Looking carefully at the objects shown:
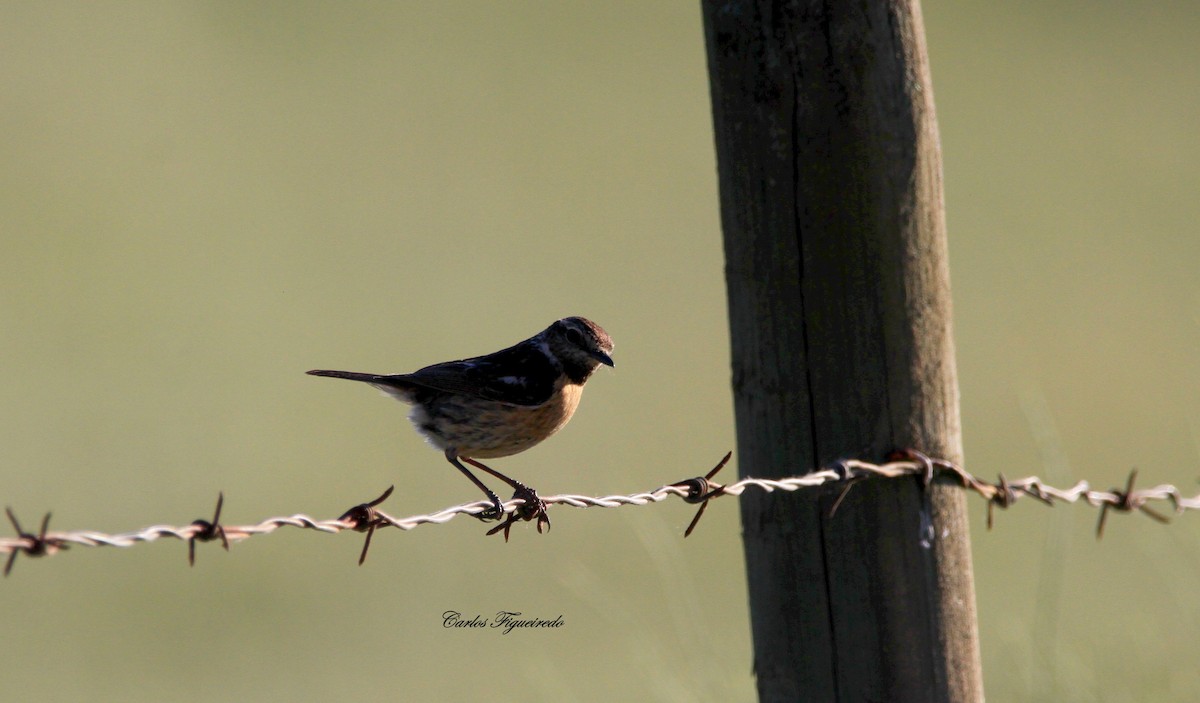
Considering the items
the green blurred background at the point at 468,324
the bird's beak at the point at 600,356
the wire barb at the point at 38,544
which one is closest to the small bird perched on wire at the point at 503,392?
the bird's beak at the point at 600,356

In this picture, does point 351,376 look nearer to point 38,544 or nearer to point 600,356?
point 600,356

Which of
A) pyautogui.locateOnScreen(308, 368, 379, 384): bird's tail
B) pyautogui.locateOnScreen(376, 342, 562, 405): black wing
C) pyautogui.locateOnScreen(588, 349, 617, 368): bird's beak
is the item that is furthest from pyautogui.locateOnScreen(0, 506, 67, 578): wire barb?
pyautogui.locateOnScreen(588, 349, 617, 368): bird's beak

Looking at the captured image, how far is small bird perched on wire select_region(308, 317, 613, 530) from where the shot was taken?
19.2 feet

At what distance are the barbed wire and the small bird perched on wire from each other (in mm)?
734

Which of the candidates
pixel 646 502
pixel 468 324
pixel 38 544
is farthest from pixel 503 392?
pixel 468 324

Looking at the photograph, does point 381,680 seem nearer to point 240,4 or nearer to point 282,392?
point 282,392

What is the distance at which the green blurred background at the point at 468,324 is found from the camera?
1310 cm

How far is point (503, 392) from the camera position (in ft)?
19.1

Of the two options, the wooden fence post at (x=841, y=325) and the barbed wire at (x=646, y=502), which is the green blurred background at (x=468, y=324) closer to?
the barbed wire at (x=646, y=502)

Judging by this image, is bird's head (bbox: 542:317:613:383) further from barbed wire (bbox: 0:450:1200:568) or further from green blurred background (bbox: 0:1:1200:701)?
barbed wire (bbox: 0:450:1200:568)

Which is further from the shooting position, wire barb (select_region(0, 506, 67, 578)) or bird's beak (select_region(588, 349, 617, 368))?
bird's beak (select_region(588, 349, 617, 368))

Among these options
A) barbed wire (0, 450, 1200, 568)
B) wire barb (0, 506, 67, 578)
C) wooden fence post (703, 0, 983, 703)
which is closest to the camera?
wire barb (0, 506, 67, 578)

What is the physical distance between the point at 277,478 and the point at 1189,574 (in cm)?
1293

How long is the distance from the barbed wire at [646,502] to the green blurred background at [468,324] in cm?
97
